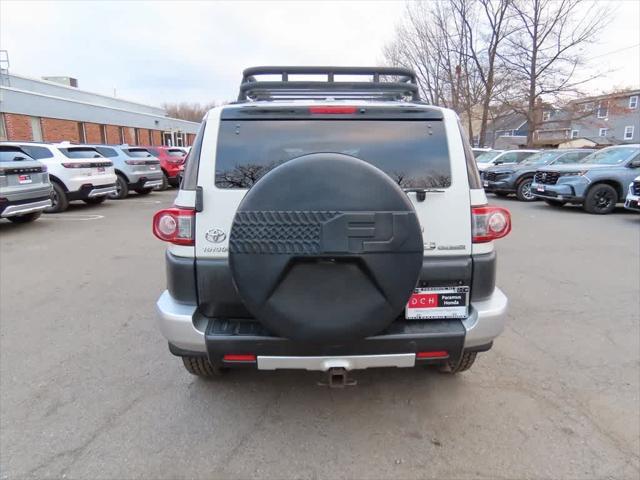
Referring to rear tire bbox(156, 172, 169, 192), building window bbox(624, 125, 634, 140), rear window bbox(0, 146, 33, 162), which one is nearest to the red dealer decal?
rear window bbox(0, 146, 33, 162)

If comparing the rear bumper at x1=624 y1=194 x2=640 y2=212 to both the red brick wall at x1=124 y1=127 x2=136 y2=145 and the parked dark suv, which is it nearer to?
the parked dark suv

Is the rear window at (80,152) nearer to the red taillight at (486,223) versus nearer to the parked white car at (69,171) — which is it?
the parked white car at (69,171)

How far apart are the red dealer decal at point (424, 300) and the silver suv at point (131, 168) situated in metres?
13.3

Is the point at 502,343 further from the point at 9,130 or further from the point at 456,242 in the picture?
the point at 9,130

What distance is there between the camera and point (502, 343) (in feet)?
11.5

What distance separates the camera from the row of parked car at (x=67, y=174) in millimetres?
7604

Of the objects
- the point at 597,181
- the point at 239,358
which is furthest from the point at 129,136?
the point at 239,358

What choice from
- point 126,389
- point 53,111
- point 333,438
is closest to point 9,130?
point 53,111

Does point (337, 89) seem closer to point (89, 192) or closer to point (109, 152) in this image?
point (89, 192)

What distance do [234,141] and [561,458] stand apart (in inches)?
99.4

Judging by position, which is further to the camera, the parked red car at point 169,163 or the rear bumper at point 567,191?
the parked red car at point 169,163

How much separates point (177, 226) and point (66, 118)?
27831 millimetres

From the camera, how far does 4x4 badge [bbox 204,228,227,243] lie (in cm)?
216

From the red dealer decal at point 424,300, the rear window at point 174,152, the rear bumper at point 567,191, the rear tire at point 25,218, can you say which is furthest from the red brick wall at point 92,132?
the red dealer decal at point 424,300
